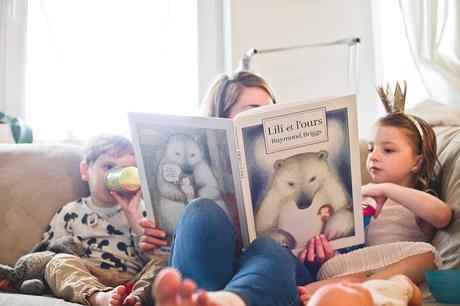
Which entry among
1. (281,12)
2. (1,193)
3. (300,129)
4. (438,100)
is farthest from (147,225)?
(281,12)

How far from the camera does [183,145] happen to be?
1.05 metres

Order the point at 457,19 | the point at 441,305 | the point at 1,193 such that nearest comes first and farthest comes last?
the point at 441,305 → the point at 1,193 → the point at 457,19

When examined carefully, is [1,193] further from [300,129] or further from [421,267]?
[421,267]

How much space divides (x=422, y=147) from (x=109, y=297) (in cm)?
84

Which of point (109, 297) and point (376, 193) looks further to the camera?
point (376, 193)

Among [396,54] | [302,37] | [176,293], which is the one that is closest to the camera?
[176,293]

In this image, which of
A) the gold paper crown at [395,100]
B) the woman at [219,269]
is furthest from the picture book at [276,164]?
the gold paper crown at [395,100]

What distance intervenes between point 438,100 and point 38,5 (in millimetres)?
1636

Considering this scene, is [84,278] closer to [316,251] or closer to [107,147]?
[107,147]

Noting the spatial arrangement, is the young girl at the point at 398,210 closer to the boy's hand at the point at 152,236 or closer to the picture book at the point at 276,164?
the picture book at the point at 276,164

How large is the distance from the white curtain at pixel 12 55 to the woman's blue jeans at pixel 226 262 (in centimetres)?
152

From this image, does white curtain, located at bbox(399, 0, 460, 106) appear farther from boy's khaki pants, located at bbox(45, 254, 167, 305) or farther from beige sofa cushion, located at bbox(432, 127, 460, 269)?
boy's khaki pants, located at bbox(45, 254, 167, 305)

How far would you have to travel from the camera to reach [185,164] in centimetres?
105

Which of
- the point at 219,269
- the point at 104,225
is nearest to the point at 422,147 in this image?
the point at 219,269
